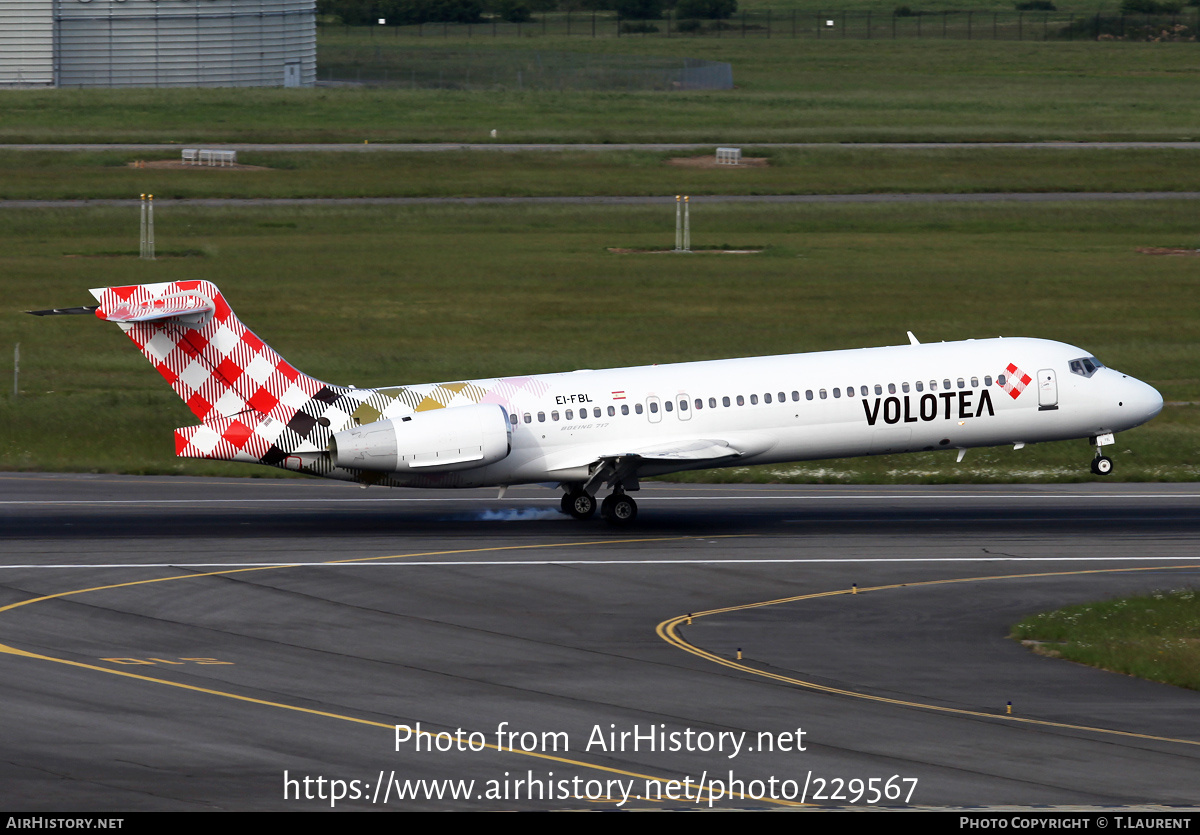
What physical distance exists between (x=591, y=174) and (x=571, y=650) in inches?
3029

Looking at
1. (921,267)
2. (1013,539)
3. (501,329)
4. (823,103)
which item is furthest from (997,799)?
(823,103)

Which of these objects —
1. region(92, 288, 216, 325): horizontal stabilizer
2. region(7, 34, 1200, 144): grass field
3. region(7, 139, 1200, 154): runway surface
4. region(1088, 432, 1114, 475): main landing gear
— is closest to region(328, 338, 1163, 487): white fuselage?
region(1088, 432, 1114, 475): main landing gear

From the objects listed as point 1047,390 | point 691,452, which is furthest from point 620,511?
point 1047,390

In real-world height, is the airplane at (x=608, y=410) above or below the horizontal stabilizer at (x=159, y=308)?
below

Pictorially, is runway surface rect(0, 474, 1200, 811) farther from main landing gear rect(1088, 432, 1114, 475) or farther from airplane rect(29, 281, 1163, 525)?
airplane rect(29, 281, 1163, 525)

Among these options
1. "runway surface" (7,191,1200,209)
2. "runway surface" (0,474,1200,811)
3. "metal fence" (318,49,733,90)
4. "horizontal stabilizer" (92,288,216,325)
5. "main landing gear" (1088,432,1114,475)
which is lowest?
"runway surface" (0,474,1200,811)

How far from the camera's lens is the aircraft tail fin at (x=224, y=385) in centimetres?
3425

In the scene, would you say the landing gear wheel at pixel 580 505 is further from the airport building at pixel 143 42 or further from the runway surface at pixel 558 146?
the airport building at pixel 143 42

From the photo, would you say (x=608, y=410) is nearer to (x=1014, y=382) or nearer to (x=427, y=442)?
(x=427, y=442)

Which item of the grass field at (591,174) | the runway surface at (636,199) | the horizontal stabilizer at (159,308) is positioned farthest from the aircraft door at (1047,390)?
the grass field at (591,174)

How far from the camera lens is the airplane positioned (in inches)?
1355

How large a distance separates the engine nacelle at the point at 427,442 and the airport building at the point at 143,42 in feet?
344

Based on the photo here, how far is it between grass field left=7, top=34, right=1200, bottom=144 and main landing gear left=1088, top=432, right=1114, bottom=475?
252 ft

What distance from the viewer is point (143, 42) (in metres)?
132
